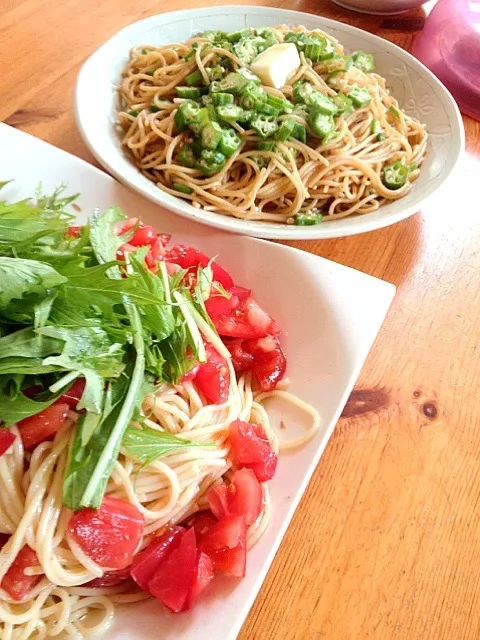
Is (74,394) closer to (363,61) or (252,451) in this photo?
(252,451)

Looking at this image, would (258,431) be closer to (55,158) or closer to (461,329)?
(461,329)

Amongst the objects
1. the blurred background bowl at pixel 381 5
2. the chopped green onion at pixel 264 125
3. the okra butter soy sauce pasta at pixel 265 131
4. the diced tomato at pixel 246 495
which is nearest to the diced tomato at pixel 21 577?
the diced tomato at pixel 246 495

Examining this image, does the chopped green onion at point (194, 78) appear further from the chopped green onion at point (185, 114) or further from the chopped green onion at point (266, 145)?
the chopped green onion at point (266, 145)

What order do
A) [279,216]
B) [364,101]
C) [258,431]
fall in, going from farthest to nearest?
1. [364,101]
2. [279,216]
3. [258,431]

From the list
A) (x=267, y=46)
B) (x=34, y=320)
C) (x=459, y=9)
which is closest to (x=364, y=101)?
(x=267, y=46)

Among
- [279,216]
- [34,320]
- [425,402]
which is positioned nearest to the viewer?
[34,320]

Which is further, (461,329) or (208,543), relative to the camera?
(461,329)
